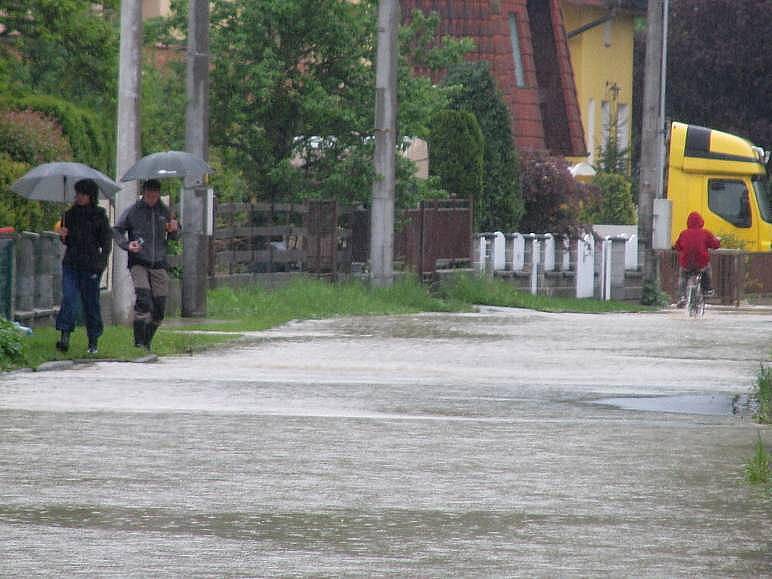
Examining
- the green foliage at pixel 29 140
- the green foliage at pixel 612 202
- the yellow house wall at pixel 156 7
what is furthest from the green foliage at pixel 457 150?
the green foliage at pixel 29 140

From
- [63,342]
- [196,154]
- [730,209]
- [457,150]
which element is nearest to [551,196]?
[457,150]

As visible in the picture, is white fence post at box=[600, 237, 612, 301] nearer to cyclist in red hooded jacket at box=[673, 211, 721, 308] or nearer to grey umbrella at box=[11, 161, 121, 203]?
cyclist in red hooded jacket at box=[673, 211, 721, 308]

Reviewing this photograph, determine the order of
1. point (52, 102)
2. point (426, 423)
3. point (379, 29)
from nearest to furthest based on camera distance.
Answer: point (426, 423)
point (52, 102)
point (379, 29)

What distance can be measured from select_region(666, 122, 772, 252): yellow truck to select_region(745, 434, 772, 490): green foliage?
112 ft

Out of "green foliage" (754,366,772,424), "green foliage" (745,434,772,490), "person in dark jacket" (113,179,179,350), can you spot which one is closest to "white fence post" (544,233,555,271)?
"person in dark jacket" (113,179,179,350)

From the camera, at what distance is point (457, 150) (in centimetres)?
3959

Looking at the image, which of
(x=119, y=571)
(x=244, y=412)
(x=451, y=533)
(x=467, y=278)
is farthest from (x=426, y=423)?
(x=467, y=278)

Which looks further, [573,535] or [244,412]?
[244,412]

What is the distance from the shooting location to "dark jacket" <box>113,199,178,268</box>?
20109mm

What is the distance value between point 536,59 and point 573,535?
47164 millimetres

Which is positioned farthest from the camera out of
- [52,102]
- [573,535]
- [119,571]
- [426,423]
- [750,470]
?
[52,102]

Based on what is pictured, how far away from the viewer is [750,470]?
11008 mm

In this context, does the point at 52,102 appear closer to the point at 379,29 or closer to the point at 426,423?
the point at 379,29

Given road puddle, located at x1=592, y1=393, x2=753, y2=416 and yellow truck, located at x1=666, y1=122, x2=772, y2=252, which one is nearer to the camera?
road puddle, located at x1=592, y1=393, x2=753, y2=416
